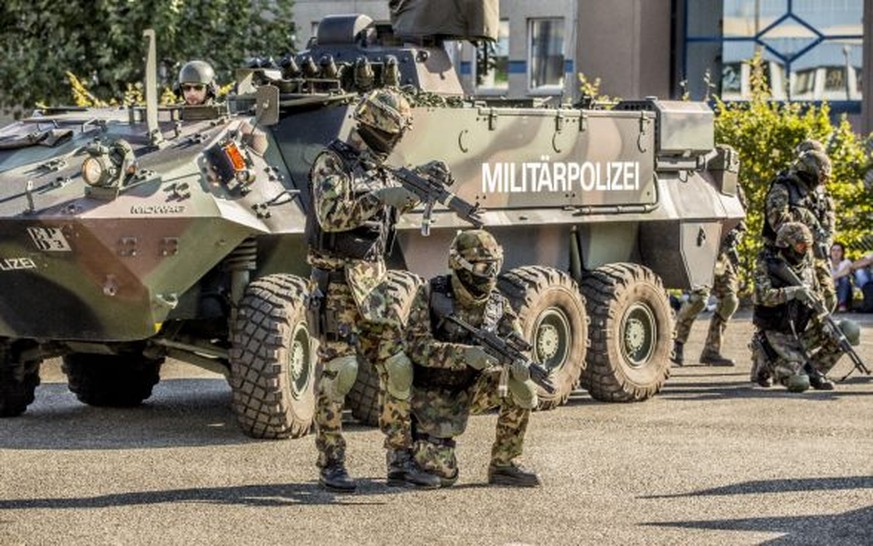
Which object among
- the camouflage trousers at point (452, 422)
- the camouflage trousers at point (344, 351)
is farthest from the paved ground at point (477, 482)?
the camouflage trousers at point (344, 351)

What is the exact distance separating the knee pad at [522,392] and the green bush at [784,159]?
16.1 meters

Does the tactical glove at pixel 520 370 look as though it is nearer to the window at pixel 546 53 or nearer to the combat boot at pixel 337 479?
the combat boot at pixel 337 479

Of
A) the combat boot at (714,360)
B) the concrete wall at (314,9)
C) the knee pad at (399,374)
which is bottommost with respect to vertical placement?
the combat boot at (714,360)

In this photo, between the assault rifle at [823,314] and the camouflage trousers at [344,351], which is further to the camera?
the assault rifle at [823,314]

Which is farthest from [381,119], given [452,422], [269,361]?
[269,361]

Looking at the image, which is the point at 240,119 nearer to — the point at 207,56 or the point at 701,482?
the point at 701,482

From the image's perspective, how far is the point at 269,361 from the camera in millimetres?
13867

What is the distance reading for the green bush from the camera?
28.0 meters

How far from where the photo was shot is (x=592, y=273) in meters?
16.9

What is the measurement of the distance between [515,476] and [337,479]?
94cm

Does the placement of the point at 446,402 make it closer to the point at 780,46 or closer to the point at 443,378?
the point at 443,378

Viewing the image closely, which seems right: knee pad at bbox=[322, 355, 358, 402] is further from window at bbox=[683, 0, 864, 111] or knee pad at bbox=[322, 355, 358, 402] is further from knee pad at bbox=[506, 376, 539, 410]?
window at bbox=[683, 0, 864, 111]

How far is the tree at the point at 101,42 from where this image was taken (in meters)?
29.4

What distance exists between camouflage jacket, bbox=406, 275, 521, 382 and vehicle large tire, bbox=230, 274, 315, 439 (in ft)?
6.64
